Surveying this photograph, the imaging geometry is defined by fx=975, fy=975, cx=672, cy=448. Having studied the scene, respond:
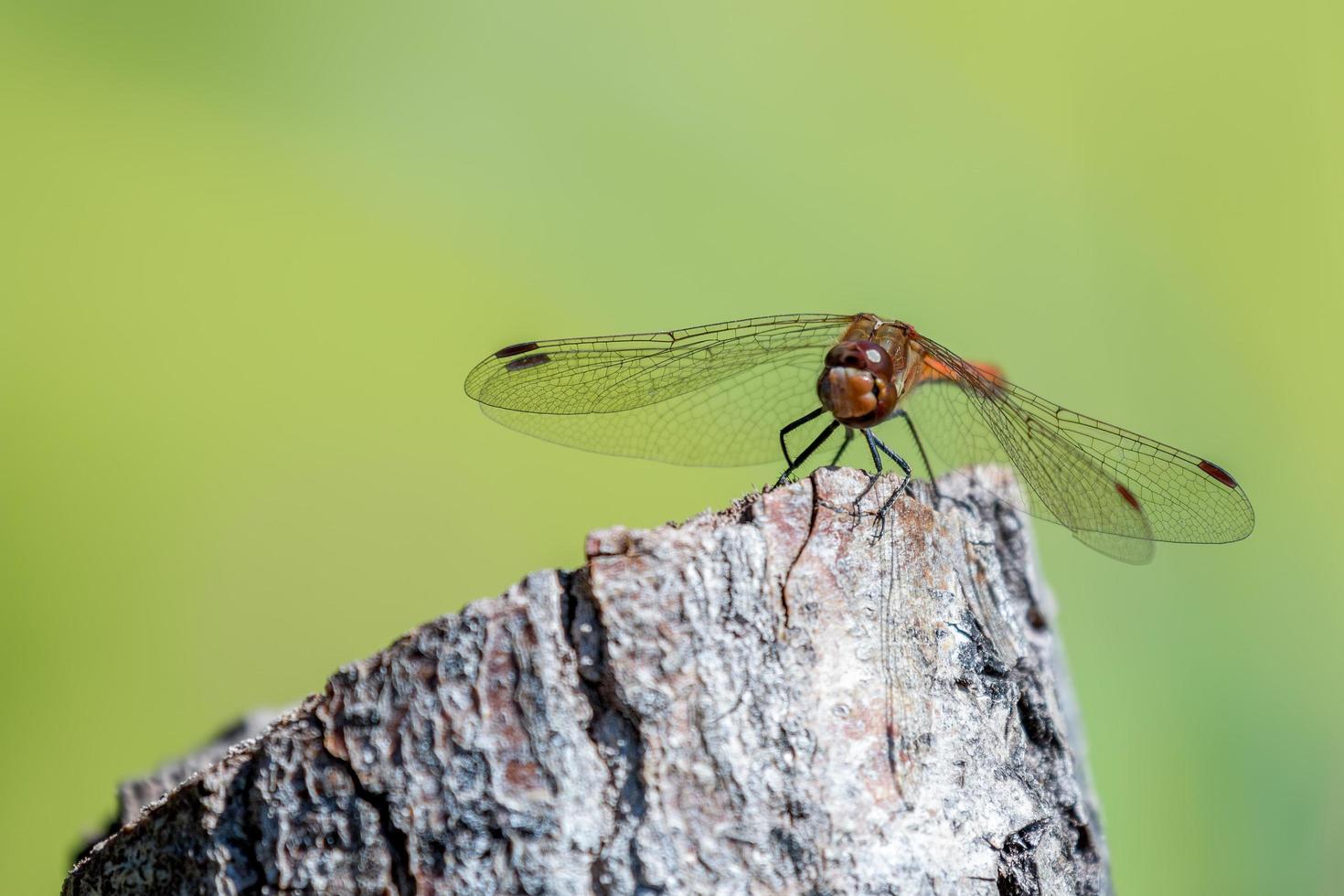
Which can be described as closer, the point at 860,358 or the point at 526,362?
the point at 860,358

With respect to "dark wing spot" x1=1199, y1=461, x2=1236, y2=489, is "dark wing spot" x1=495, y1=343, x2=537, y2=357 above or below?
above

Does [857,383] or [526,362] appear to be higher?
[526,362]

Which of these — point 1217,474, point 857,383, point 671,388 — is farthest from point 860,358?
point 1217,474

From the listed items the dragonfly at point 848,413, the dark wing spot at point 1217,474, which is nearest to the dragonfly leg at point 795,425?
the dragonfly at point 848,413

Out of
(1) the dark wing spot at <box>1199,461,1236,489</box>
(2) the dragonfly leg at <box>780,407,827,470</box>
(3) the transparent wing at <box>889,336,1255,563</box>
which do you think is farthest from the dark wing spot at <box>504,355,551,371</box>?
(1) the dark wing spot at <box>1199,461,1236,489</box>

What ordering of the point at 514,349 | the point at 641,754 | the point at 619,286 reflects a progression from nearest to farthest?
the point at 641,754 → the point at 514,349 → the point at 619,286

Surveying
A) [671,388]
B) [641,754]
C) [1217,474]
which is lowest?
[641,754]

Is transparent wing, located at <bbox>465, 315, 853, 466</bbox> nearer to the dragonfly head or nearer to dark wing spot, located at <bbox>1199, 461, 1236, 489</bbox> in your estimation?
the dragonfly head

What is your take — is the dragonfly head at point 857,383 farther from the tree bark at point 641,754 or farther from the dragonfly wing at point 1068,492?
the tree bark at point 641,754

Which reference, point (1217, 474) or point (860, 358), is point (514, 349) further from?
point (1217, 474)
